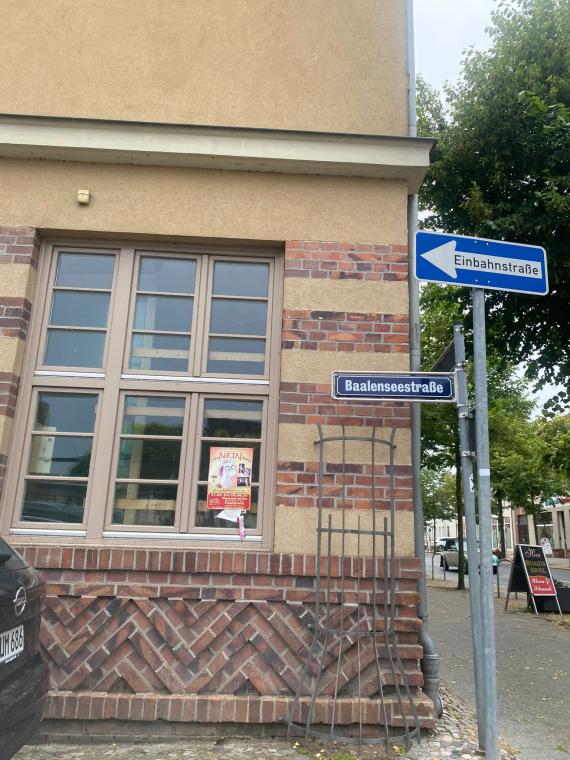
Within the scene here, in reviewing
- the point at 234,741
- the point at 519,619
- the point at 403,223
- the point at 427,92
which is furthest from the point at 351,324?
the point at 427,92

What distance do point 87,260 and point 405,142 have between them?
2736mm

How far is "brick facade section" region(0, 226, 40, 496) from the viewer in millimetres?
4328

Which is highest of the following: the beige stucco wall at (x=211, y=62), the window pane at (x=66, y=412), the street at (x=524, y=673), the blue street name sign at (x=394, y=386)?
the beige stucco wall at (x=211, y=62)

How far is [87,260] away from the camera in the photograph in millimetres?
4812

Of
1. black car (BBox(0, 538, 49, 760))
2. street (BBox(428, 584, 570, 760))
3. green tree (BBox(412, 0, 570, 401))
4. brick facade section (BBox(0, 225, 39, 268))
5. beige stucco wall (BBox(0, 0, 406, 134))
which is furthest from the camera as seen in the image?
green tree (BBox(412, 0, 570, 401))

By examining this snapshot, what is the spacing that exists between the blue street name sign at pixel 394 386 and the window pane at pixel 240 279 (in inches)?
46.3

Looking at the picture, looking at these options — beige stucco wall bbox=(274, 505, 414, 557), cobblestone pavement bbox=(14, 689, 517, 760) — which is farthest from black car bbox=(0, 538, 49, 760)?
beige stucco wall bbox=(274, 505, 414, 557)

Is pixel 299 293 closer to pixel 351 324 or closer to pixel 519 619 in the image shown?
pixel 351 324

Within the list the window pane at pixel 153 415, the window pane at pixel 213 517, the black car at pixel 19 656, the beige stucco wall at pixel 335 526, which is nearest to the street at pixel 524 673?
the beige stucco wall at pixel 335 526

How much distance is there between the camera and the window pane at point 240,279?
15.6 ft

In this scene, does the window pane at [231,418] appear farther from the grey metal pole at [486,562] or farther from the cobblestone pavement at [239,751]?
the cobblestone pavement at [239,751]

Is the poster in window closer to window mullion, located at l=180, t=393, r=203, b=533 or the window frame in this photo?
window mullion, located at l=180, t=393, r=203, b=533

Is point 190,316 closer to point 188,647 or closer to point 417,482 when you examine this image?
point 417,482

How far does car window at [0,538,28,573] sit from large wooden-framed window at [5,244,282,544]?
1351 millimetres
